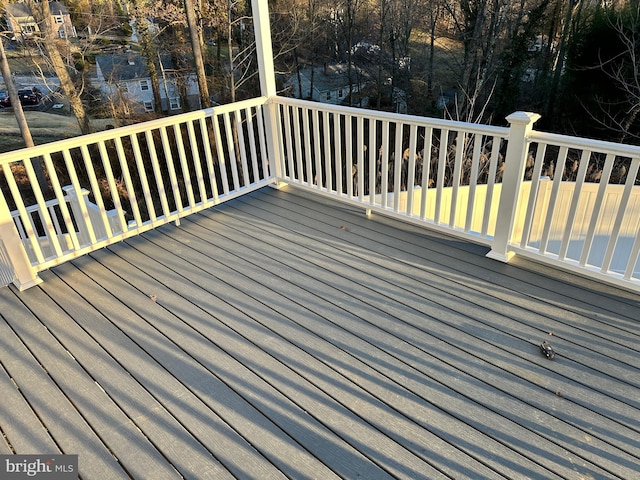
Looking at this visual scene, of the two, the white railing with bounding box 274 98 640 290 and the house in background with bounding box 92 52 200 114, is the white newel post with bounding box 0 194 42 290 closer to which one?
the white railing with bounding box 274 98 640 290

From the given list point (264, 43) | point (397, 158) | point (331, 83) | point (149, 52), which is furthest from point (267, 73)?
point (331, 83)

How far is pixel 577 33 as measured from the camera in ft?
44.1

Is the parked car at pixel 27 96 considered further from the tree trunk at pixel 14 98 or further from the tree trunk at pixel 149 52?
the tree trunk at pixel 149 52

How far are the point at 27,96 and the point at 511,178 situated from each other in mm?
15069

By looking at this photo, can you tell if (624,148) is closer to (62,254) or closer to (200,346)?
(200,346)

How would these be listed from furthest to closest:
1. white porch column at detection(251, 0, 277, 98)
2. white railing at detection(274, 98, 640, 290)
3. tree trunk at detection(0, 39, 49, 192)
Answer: tree trunk at detection(0, 39, 49, 192) → white porch column at detection(251, 0, 277, 98) → white railing at detection(274, 98, 640, 290)

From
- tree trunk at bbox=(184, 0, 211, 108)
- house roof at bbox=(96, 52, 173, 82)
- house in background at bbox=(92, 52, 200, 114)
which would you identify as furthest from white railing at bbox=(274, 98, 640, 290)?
house roof at bbox=(96, 52, 173, 82)

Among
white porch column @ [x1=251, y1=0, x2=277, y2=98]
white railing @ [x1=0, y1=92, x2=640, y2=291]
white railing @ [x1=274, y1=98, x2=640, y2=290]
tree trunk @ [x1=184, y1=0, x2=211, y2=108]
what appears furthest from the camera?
tree trunk @ [x1=184, y1=0, x2=211, y2=108]

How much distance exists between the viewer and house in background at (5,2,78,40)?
9836 millimetres

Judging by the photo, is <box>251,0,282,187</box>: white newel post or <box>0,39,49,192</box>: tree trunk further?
<box>0,39,49,192</box>: tree trunk

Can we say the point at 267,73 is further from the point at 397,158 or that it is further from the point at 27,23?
the point at 27,23

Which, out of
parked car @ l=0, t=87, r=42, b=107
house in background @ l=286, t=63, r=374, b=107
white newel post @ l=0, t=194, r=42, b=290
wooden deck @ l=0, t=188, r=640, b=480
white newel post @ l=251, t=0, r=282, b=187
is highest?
white newel post @ l=251, t=0, r=282, b=187

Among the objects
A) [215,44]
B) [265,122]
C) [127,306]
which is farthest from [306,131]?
[215,44]

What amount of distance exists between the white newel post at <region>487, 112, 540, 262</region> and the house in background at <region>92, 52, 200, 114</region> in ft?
41.2
